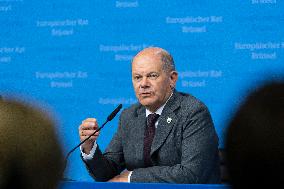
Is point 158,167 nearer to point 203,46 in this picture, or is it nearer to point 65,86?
point 203,46

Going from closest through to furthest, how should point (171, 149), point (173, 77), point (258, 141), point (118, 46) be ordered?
point (258, 141)
point (171, 149)
point (173, 77)
point (118, 46)

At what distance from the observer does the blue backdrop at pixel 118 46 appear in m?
4.17

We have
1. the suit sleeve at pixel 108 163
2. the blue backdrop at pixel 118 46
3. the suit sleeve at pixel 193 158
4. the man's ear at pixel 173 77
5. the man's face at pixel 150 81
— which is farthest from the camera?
the blue backdrop at pixel 118 46

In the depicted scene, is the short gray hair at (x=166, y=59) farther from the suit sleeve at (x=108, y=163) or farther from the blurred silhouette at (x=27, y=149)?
the blurred silhouette at (x=27, y=149)

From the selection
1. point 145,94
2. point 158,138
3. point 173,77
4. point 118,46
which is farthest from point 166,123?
point 118,46

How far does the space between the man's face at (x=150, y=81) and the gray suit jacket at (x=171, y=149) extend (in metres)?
0.05

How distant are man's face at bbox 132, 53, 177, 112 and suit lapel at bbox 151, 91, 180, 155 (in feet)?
0.16

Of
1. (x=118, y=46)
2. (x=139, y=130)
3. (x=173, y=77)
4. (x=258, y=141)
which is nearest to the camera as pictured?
(x=258, y=141)

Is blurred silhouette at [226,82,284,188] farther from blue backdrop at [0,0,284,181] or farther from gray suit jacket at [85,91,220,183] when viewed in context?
blue backdrop at [0,0,284,181]

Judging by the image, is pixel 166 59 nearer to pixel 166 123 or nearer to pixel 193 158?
pixel 166 123

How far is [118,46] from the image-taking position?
4527 mm

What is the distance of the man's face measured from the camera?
2.90 m

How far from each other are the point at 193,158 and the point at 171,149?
158 mm

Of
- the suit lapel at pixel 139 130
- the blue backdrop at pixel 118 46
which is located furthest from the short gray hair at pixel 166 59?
the blue backdrop at pixel 118 46
